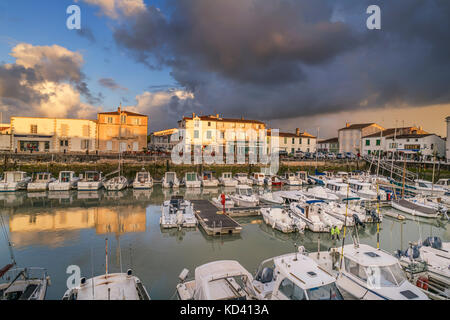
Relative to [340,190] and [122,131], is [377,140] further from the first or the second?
[122,131]

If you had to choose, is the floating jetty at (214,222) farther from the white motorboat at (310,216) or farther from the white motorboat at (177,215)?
the white motorboat at (310,216)

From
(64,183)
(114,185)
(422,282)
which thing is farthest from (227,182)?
(422,282)

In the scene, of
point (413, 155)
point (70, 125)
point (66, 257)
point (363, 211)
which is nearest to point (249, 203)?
point (363, 211)

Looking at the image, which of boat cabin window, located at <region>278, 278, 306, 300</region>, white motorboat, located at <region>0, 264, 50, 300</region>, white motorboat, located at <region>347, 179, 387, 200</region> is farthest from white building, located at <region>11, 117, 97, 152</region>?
boat cabin window, located at <region>278, 278, 306, 300</region>

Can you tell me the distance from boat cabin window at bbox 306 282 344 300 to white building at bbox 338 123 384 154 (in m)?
58.6

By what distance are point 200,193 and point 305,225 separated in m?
16.6

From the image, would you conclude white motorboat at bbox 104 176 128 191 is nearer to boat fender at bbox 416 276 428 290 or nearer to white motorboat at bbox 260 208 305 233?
white motorboat at bbox 260 208 305 233

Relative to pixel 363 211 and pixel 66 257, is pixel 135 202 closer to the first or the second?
Answer: pixel 66 257

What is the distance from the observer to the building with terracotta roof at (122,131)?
47.1 meters

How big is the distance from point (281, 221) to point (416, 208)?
40.8ft

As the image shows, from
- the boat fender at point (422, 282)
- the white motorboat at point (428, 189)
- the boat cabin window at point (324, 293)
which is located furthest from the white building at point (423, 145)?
the boat cabin window at point (324, 293)

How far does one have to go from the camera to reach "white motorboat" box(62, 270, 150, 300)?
6.86 m

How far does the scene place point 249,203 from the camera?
21.5m

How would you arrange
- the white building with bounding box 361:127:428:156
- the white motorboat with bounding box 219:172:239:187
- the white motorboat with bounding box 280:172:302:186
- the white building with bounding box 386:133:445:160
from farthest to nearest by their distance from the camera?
the white building with bounding box 361:127:428:156, the white building with bounding box 386:133:445:160, the white motorboat with bounding box 280:172:302:186, the white motorboat with bounding box 219:172:239:187
